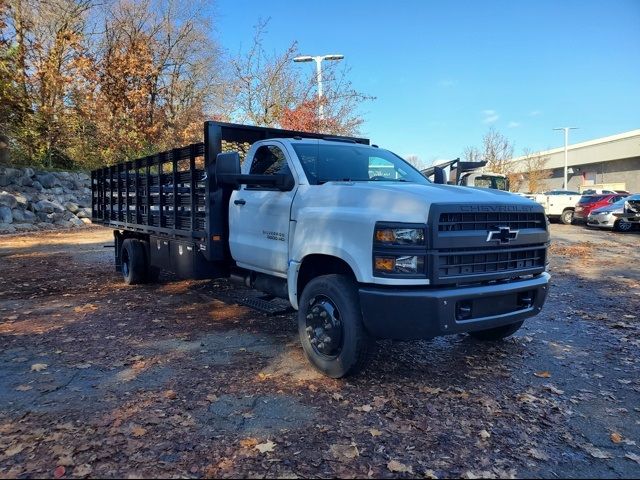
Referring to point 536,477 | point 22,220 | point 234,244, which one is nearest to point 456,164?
point 234,244

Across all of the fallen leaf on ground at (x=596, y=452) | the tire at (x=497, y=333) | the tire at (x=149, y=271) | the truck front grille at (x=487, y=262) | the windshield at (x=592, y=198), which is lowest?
the fallen leaf on ground at (x=596, y=452)

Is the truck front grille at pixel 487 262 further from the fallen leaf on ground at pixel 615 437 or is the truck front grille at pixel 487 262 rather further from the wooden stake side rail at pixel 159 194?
the wooden stake side rail at pixel 159 194

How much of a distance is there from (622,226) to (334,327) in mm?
20057

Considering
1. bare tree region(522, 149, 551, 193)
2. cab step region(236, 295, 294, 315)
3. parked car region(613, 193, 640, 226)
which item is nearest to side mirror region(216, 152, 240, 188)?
cab step region(236, 295, 294, 315)

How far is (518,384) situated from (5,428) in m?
4.09

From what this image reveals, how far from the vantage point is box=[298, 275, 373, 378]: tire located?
13.5ft

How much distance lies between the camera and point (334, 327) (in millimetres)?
4285

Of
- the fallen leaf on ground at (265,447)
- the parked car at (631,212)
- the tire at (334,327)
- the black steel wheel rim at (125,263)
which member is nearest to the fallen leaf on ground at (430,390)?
the tire at (334,327)

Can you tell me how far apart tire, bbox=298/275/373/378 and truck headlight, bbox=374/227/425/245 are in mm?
574

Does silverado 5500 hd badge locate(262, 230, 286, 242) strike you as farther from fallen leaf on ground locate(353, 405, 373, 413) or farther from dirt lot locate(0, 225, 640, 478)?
fallen leaf on ground locate(353, 405, 373, 413)

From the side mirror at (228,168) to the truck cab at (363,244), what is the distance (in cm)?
1

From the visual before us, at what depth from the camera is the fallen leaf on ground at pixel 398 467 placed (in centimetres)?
302

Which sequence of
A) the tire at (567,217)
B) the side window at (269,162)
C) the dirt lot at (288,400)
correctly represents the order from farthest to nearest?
the tire at (567,217), the side window at (269,162), the dirt lot at (288,400)

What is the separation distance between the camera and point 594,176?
→ 55375 millimetres
